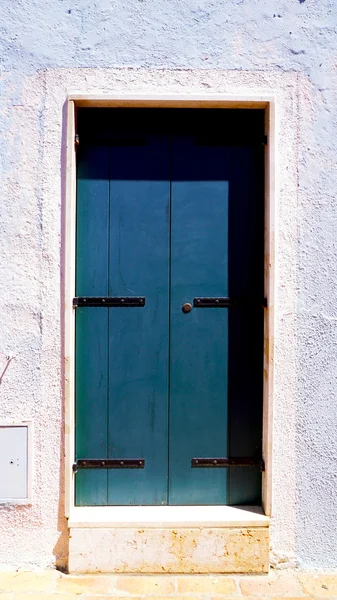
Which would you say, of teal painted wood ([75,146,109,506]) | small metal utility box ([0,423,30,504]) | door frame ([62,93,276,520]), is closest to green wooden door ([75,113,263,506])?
teal painted wood ([75,146,109,506])

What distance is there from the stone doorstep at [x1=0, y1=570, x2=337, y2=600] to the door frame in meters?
0.33

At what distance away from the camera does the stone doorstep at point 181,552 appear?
2711 millimetres

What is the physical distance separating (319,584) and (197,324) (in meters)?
1.48

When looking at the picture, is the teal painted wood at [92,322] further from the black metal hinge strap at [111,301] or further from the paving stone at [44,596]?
the paving stone at [44,596]

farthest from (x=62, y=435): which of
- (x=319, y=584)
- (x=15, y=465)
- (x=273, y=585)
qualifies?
(x=319, y=584)

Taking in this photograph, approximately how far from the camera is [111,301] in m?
2.84

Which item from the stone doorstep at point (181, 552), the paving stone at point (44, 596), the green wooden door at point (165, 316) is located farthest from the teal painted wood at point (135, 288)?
the paving stone at point (44, 596)

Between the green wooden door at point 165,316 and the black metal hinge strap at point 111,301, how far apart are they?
2cm

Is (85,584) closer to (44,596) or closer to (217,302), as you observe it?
(44,596)

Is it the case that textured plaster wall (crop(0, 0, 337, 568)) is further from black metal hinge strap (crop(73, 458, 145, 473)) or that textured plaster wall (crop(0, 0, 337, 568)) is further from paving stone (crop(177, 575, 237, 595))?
paving stone (crop(177, 575, 237, 595))

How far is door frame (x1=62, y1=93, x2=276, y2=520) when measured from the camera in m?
2.71

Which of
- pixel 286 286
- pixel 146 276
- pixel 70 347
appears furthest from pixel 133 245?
pixel 286 286

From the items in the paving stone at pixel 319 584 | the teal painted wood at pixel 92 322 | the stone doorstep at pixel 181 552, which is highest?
the teal painted wood at pixel 92 322

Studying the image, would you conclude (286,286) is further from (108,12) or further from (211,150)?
(108,12)
